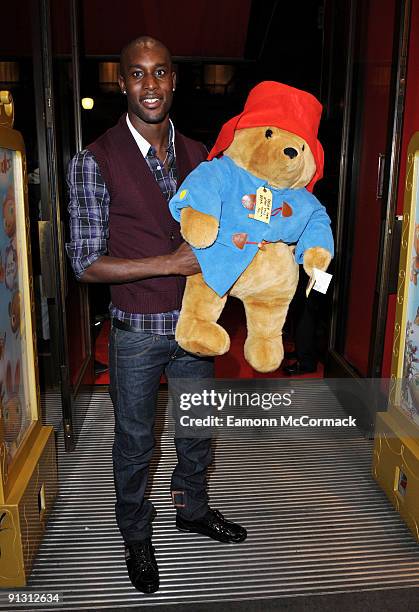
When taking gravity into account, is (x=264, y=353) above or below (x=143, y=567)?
above

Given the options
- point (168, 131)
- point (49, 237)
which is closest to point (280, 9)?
point (49, 237)

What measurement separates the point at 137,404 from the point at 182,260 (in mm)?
499

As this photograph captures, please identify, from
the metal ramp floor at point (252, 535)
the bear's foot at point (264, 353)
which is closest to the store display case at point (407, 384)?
the metal ramp floor at point (252, 535)

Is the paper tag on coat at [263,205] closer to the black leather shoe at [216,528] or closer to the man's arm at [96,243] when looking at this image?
the man's arm at [96,243]

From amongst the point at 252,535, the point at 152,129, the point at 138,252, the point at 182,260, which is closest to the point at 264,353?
the point at 182,260

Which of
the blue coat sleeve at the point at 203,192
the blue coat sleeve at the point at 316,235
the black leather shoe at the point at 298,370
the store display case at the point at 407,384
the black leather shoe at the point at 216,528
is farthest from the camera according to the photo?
the black leather shoe at the point at 298,370

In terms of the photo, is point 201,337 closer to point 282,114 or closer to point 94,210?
point 94,210

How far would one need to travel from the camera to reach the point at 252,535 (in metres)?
2.18

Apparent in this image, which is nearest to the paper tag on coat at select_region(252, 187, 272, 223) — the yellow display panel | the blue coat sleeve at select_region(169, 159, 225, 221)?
the blue coat sleeve at select_region(169, 159, 225, 221)

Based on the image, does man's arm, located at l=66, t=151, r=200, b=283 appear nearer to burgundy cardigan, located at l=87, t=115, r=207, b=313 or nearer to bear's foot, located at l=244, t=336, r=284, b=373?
burgundy cardigan, located at l=87, t=115, r=207, b=313

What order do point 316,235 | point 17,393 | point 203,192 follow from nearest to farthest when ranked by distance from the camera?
point 203,192 → point 316,235 → point 17,393

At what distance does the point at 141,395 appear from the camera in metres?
1.79

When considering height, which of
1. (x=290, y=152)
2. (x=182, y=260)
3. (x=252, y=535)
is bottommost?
(x=252, y=535)

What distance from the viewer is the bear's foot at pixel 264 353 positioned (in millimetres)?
1732
